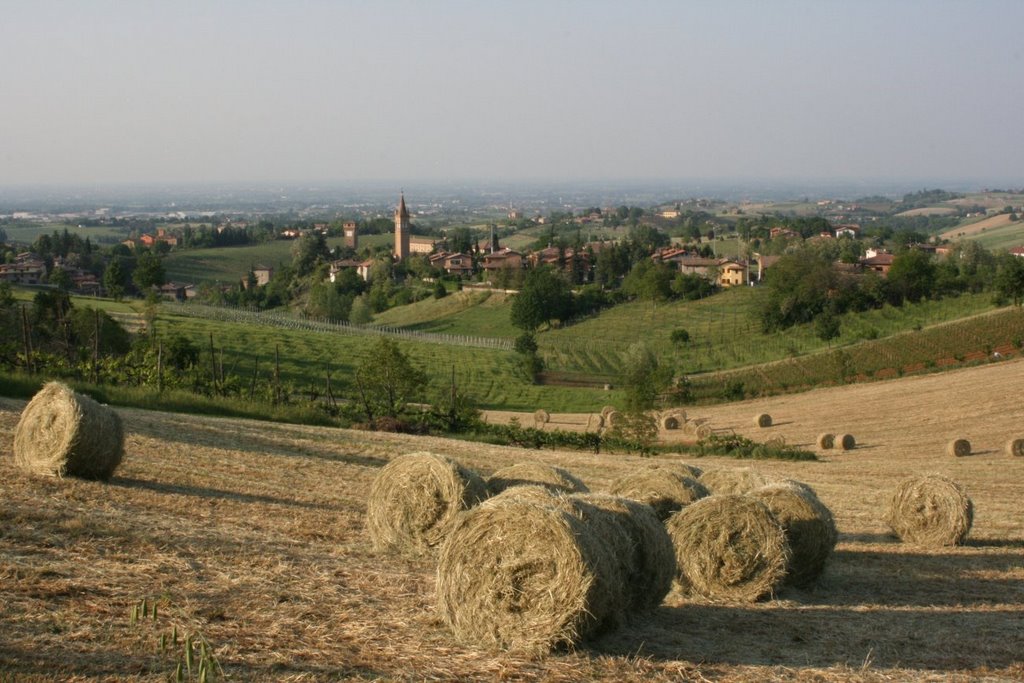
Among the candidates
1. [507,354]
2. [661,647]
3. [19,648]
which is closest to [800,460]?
[661,647]

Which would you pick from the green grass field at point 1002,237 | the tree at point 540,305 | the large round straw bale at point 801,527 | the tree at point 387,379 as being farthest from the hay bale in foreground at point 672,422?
the green grass field at point 1002,237

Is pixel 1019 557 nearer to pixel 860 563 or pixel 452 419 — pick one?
pixel 860 563

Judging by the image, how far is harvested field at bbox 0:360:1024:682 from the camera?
6.99m

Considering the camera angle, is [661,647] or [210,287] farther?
[210,287]

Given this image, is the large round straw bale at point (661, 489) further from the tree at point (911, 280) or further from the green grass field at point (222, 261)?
the green grass field at point (222, 261)

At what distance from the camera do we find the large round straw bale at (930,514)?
14.4 metres

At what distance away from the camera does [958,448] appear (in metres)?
28.8

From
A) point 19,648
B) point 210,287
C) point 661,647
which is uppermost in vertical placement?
point 19,648

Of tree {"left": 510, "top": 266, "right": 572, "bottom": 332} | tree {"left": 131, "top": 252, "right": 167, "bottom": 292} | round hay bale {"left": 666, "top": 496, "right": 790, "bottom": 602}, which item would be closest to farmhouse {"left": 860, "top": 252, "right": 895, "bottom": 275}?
tree {"left": 510, "top": 266, "right": 572, "bottom": 332}

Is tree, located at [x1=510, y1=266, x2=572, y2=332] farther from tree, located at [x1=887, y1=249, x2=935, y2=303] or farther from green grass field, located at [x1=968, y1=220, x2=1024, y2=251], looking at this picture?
green grass field, located at [x1=968, y1=220, x2=1024, y2=251]

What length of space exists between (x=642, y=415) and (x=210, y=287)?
3647 inches

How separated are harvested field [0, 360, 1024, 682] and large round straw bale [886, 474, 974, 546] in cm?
26

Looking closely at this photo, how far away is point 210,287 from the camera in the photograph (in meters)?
116

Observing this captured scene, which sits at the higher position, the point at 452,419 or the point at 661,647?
the point at 661,647
